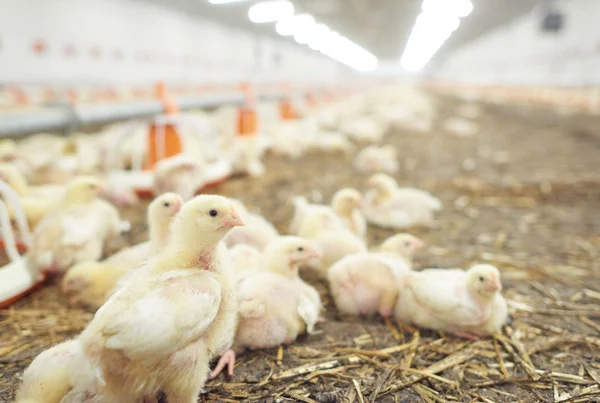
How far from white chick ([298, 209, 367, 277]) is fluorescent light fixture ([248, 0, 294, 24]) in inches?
303

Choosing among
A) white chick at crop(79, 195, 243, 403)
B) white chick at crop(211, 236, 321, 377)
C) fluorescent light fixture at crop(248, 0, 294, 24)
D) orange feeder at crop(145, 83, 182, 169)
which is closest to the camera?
white chick at crop(79, 195, 243, 403)

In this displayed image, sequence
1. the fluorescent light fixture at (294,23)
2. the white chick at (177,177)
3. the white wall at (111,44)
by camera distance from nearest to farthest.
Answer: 1. the white chick at (177,177)
2. the white wall at (111,44)
3. the fluorescent light fixture at (294,23)

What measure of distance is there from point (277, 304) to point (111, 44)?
525 inches

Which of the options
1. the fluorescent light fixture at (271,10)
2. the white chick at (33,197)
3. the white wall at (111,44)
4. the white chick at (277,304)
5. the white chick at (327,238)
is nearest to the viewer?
the white chick at (277,304)

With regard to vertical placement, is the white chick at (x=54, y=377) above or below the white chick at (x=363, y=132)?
below

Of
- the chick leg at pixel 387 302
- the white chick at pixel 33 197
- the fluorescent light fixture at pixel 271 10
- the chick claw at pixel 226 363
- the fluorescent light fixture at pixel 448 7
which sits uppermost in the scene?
the fluorescent light fixture at pixel 448 7

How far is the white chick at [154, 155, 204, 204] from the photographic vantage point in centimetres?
334

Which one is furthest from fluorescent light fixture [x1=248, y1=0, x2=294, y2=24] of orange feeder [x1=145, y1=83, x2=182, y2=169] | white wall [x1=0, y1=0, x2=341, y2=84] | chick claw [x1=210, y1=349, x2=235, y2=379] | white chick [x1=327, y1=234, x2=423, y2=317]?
chick claw [x1=210, y1=349, x2=235, y2=379]

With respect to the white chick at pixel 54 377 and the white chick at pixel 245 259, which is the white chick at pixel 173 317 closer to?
the white chick at pixel 54 377

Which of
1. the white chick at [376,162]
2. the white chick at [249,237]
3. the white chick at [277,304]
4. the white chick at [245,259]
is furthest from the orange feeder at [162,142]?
the white chick at [277,304]

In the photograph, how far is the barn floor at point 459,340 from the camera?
164cm

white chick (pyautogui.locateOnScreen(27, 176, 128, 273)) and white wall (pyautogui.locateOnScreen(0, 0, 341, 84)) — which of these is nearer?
white chick (pyautogui.locateOnScreen(27, 176, 128, 273))

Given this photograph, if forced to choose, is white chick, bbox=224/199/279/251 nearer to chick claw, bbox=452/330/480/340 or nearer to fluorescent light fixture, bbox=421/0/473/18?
chick claw, bbox=452/330/480/340

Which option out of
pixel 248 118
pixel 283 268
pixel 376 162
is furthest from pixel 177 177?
pixel 248 118
